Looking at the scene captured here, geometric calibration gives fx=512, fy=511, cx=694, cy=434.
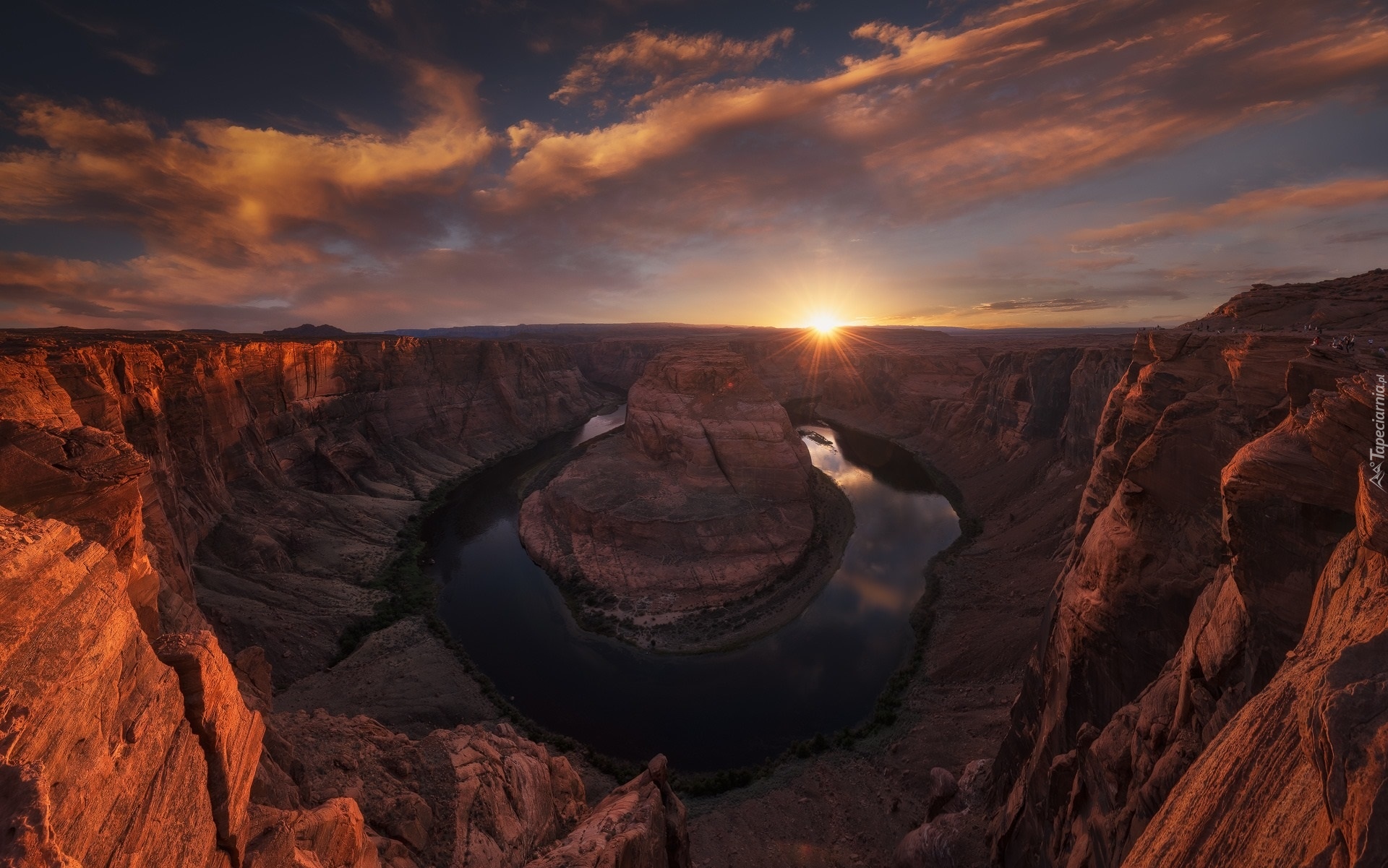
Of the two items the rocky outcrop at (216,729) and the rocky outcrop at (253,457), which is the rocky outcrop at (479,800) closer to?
the rocky outcrop at (216,729)

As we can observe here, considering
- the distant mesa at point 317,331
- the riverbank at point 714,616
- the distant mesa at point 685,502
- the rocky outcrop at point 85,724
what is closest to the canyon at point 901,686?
the rocky outcrop at point 85,724

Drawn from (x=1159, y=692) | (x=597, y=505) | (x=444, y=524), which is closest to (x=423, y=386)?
(x=444, y=524)

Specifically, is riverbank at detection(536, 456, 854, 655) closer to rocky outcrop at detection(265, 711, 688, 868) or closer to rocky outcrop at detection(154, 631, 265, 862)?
rocky outcrop at detection(265, 711, 688, 868)

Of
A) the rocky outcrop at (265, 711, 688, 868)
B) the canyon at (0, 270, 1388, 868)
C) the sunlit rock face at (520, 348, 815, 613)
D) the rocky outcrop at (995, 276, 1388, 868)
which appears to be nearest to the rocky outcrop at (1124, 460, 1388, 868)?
the canyon at (0, 270, 1388, 868)

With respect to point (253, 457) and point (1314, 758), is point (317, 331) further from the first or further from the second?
point (1314, 758)

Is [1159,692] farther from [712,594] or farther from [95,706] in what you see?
[712,594]
